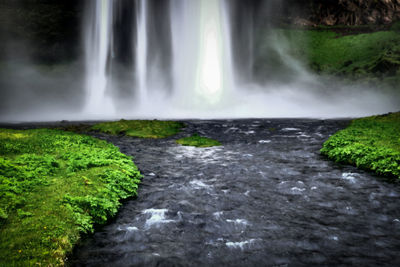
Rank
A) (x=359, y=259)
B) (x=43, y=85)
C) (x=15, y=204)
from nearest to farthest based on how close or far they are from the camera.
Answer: (x=359, y=259) < (x=15, y=204) < (x=43, y=85)

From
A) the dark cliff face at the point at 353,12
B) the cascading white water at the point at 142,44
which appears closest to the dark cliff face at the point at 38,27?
the cascading white water at the point at 142,44

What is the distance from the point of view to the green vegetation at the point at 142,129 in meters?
30.8

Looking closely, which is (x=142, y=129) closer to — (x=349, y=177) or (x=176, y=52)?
(x=349, y=177)

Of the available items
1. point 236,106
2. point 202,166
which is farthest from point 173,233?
point 236,106

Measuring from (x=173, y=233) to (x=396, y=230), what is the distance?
7.05 metres

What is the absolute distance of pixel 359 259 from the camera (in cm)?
692

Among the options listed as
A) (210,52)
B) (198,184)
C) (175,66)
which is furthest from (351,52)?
(198,184)

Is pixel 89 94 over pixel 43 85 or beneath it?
beneath

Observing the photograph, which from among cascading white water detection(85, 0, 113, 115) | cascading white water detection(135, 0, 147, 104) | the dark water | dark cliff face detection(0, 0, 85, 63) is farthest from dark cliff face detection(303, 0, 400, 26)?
the dark water

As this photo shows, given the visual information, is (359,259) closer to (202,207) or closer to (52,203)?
(202,207)

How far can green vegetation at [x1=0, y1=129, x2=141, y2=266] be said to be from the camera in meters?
6.51

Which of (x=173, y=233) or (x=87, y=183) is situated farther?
(x=87, y=183)

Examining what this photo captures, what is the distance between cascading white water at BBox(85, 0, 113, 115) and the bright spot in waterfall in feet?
87.5

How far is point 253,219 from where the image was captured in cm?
930
